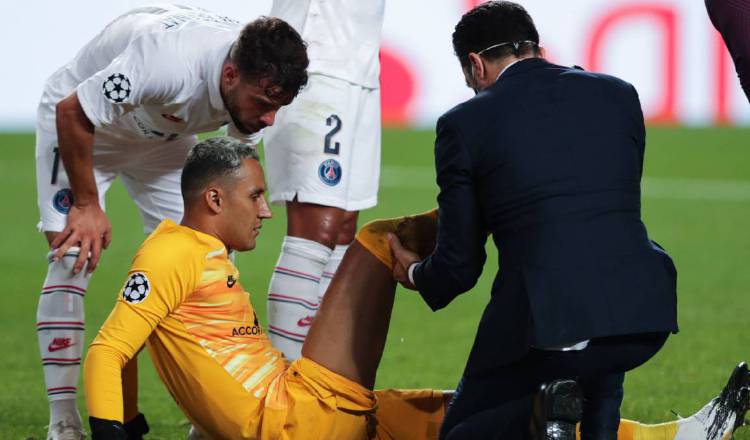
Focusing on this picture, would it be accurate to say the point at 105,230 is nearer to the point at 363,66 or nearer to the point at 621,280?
the point at 363,66

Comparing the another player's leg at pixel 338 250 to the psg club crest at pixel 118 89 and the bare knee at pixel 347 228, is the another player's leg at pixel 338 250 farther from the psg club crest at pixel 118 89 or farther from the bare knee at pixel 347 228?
the psg club crest at pixel 118 89

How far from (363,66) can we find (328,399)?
169cm

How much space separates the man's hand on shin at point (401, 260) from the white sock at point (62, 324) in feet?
4.24

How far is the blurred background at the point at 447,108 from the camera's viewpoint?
774cm

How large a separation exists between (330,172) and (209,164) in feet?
3.33

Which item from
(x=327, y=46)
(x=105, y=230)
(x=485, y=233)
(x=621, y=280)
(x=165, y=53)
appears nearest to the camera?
(x=621, y=280)

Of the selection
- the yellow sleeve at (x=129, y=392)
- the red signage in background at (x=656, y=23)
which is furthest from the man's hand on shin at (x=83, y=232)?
the red signage in background at (x=656, y=23)

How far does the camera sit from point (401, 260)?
3.48 meters

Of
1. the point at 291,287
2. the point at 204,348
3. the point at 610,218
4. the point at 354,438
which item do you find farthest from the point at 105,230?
the point at 610,218

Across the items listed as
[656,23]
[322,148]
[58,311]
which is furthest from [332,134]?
[656,23]

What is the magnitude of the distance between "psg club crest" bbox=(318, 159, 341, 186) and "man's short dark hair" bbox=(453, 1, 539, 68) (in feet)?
3.99

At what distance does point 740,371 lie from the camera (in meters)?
3.60

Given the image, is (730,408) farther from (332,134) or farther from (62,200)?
(62,200)

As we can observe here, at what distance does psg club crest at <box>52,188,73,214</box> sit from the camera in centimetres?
436
